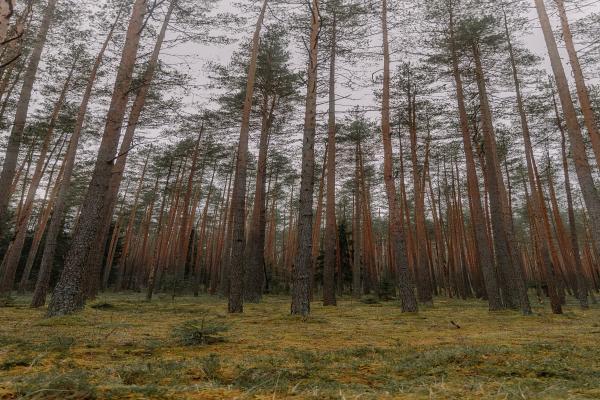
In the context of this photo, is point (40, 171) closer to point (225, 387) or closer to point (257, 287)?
point (257, 287)

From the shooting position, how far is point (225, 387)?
73.5 inches

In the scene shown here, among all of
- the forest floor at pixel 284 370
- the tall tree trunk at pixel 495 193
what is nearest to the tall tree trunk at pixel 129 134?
the forest floor at pixel 284 370

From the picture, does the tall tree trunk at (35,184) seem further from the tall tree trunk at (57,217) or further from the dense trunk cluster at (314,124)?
the tall tree trunk at (57,217)

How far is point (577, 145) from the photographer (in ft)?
25.2

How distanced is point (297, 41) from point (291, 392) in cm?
1271

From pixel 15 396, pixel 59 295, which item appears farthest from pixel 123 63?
pixel 15 396

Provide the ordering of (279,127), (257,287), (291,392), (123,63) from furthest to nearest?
(279,127) < (257,287) < (123,63) < (291,392)

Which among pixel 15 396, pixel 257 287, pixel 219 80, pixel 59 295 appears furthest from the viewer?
pixel 257 287

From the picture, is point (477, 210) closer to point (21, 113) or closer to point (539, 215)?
point (539, 215)

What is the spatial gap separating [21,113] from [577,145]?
596 inches

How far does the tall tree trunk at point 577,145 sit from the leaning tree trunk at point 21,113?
13502 mm

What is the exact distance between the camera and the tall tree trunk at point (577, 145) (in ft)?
24.3

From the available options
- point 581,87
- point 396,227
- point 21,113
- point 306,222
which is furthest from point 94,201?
point 581,87

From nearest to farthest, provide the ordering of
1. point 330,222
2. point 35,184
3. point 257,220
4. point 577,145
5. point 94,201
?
point 94,201 → point 577,145 → point 330,222 → point 35,184 → point 257,220
